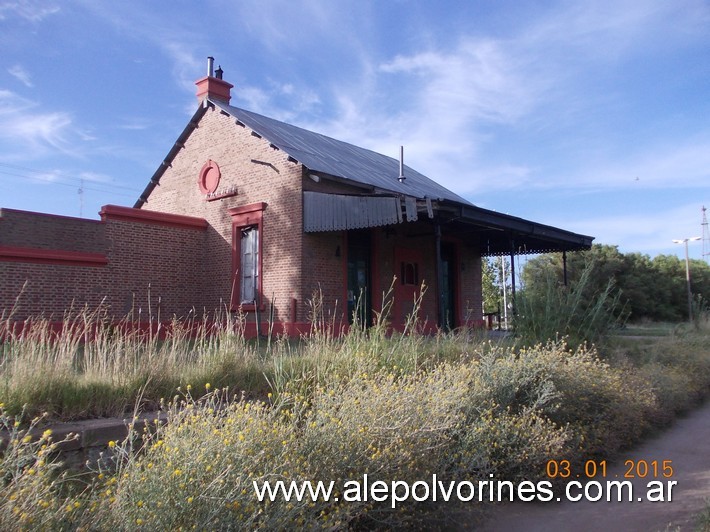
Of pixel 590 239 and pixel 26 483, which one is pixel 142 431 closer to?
pixel 26 483

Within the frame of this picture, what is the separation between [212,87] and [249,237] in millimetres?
5151

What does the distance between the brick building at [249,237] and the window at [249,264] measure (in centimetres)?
3

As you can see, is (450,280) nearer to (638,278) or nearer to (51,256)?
(51,256)

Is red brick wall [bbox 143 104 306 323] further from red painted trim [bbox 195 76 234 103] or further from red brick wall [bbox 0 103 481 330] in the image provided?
red painted trim [bbox 195 76 234 103]

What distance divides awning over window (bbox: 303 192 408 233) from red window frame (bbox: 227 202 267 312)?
153 cm

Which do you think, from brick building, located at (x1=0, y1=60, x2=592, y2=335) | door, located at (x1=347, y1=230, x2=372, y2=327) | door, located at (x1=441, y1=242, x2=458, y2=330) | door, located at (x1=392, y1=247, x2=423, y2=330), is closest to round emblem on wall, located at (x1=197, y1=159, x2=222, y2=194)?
brick building, located at (x1=0, y1=60, x2=592, y2=335)

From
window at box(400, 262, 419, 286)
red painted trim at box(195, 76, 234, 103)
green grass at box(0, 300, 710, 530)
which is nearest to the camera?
green grass at box(0, 300, 710, 530)

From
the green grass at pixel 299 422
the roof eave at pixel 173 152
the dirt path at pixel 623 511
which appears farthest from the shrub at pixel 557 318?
the roof eave at pixel 173 152

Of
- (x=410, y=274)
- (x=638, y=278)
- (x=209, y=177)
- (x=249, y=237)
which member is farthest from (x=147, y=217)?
(x=638, y=278)

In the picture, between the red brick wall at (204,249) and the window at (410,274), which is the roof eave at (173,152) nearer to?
the red brick wall at (204,249)

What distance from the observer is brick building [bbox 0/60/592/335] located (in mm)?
11688

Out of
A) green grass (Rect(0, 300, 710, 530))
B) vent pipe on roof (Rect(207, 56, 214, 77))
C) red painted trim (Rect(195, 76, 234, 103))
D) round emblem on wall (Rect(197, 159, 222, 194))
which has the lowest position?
green grass (Rect(0, 300, 710, 530))

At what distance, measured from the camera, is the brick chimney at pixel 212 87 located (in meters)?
16.6

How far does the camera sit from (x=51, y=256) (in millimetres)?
11609
